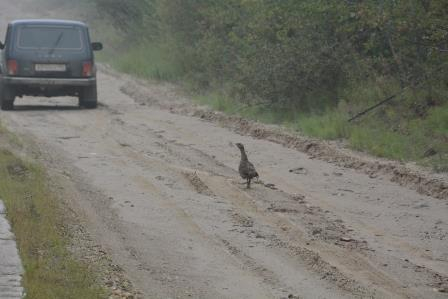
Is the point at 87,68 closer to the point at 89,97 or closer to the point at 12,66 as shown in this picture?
the point at 89,97

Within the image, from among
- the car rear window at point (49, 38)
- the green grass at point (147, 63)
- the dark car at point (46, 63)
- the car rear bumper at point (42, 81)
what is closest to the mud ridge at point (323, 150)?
the dark car at point (46, 63)

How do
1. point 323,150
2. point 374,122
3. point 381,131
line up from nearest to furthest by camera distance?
point 323,150
point 381,131
point 374,122

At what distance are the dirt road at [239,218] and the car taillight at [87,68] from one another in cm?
412

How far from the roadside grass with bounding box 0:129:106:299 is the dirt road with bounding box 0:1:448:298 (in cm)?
37

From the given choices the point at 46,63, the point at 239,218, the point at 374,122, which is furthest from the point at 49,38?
the point at 239,218

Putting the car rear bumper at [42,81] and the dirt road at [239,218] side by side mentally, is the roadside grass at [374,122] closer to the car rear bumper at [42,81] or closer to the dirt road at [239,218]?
the dirt road at [239,218]

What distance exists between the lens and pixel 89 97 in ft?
71.9

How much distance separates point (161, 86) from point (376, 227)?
17168mm

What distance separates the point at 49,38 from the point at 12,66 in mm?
1024

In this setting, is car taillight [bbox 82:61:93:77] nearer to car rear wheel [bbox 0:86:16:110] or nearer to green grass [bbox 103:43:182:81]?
car rear wheel [bbox 0:86:16:110]

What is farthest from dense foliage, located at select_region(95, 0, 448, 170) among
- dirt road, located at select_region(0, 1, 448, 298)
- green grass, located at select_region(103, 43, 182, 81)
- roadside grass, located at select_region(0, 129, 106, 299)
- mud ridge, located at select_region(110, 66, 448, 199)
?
roadside grass, located at select_region(0, 129, 106, 299)

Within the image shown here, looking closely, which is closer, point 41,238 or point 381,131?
point 41,238

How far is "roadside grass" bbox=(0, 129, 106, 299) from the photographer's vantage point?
24.0 ft

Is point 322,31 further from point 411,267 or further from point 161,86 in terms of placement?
point 411,267
